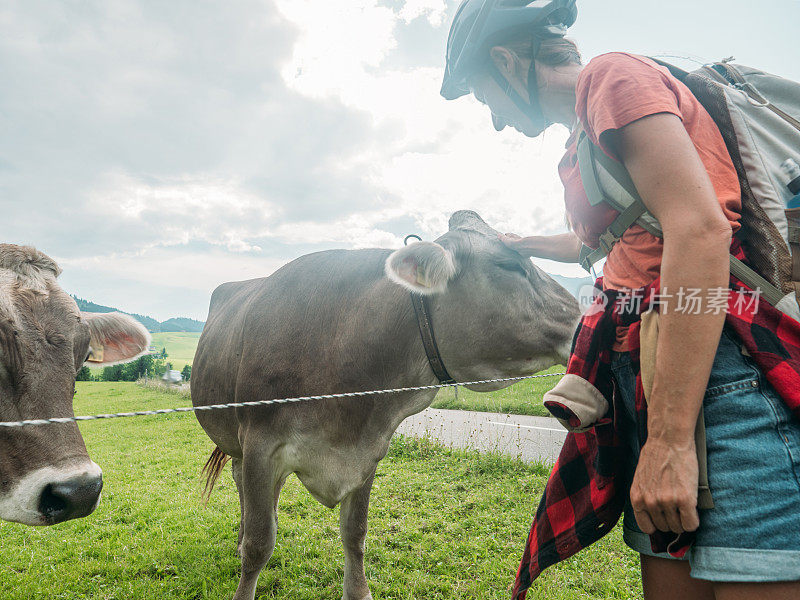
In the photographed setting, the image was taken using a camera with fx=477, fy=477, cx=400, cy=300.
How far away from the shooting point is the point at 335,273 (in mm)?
3082

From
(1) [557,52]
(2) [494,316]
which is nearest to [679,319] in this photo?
(1) [557,52]

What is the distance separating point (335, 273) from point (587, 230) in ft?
6.45

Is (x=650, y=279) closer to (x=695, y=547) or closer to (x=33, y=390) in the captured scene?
(x=695, y=547)

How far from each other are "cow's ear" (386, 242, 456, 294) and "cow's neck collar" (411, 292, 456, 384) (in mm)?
138

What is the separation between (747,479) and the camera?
0.93 meters

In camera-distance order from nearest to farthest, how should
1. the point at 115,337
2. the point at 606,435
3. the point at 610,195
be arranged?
the point at 610,195 < the point at 606,435 < the point at 115,337

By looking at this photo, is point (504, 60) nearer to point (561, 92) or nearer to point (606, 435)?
point (561, 92)

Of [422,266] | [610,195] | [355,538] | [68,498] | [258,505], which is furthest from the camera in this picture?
[355,538]

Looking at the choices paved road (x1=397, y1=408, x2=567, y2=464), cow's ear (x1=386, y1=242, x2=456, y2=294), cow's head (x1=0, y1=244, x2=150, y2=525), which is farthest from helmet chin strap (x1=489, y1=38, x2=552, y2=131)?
paved road (x1=397, y1=408, x2=567, y2=464)

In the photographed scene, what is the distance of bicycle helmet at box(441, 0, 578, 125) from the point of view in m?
1.54

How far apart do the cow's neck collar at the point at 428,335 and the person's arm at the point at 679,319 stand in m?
1.64

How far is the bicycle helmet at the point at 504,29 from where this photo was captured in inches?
60.6

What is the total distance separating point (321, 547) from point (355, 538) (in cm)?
133

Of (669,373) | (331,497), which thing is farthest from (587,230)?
(331,497)
